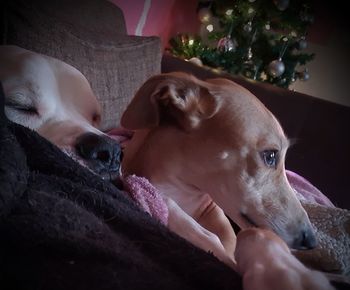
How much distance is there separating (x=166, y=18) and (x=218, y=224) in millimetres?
2986

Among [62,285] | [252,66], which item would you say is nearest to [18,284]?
[62,285]

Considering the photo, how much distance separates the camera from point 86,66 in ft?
5.20

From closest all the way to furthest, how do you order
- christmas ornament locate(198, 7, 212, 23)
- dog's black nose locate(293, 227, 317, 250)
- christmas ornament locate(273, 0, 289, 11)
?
dog's black nose locate(293, 227, 317, 250) < christmas ornament locate(273, 0, 289, 11) < christmas ornament locate(198, 7, 212, 23)

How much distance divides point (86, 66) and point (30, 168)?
1.06 meters

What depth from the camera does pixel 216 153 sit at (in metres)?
1.14

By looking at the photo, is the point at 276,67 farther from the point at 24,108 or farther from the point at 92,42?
the point at 24,108

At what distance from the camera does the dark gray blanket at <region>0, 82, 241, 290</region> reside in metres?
0.44

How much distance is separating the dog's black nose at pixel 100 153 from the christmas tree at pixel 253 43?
2.28 m

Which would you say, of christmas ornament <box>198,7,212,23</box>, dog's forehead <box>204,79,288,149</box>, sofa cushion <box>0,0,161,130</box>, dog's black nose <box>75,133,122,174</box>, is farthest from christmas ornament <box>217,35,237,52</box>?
dog's black nose <box>75,133,122,174</box>

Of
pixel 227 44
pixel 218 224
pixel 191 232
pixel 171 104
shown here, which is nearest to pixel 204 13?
pixel 227 44

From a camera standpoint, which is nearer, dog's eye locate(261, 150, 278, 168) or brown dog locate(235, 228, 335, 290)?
brown dog locate(235, 228, 335, 290)

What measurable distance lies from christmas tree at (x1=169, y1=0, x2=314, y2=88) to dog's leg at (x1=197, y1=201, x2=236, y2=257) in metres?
1.99

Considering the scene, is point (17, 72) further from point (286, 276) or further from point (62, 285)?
point (286, 276)

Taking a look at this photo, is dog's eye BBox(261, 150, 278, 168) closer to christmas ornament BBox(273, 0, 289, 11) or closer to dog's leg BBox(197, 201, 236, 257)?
dog's leg BBox(197, 201, 236, 257)
